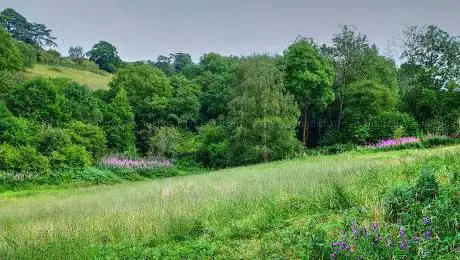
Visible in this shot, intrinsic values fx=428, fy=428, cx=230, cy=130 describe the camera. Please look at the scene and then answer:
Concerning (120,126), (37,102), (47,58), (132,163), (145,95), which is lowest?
(132,163)

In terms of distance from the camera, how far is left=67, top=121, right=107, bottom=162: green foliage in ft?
149

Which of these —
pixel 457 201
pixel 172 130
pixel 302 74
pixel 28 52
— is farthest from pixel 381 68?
pixel 28 52

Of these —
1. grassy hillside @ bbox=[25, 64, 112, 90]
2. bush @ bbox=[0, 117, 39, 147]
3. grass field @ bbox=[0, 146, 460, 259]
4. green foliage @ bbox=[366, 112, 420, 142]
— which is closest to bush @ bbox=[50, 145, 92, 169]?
bush @ bbox=[0, 117, 39, 147]

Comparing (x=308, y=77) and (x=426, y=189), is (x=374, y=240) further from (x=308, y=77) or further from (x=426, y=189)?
(x=308, y=77)

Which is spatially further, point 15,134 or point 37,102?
point 37,102

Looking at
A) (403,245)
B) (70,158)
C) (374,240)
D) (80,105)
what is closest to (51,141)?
(70,158)

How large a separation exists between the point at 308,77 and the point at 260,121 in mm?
11312

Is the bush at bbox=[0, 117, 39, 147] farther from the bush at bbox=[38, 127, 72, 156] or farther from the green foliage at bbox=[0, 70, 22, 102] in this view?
the green foliage at bbox=[0, 70, 22, 102]

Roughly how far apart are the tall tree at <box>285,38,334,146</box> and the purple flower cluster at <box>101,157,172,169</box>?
1642 cm

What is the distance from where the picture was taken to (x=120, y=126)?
5400cm

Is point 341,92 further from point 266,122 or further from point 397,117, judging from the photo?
point 266,122

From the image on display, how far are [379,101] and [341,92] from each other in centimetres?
450

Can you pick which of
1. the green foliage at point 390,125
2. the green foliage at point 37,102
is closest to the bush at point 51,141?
the green foliage at point 37,102

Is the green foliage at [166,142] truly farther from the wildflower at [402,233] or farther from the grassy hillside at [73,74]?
the wildflower at [402,233]
